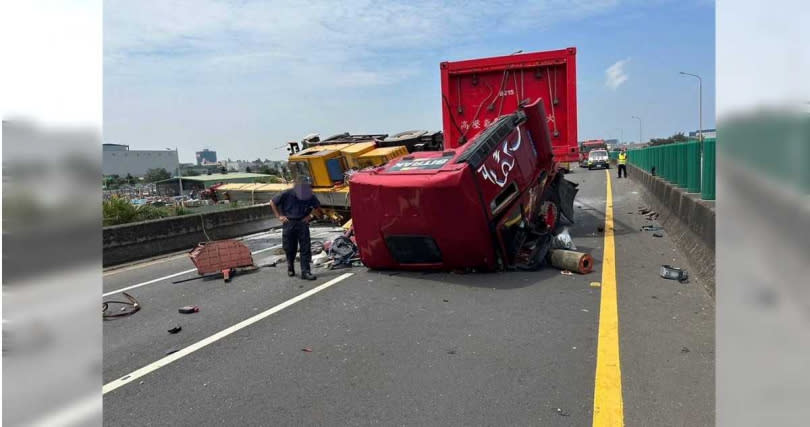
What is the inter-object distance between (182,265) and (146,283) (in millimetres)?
1437

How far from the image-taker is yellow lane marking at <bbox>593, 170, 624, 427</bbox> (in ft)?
10.1

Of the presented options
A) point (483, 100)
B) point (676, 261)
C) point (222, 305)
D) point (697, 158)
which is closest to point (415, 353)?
point (222, 305)

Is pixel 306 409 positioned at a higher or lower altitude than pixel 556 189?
lower

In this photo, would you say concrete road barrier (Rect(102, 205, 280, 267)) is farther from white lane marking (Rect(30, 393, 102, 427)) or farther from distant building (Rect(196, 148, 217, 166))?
distant building (Rect(196, 148, 217, 166))

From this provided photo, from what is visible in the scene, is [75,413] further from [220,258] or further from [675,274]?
[220,258]

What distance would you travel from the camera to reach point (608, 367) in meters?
3.74

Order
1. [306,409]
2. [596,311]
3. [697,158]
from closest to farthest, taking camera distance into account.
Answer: [306,409] → [596,311] → [697,158]

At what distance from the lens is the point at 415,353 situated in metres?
4.20

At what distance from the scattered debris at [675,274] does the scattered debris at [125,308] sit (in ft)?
20.6

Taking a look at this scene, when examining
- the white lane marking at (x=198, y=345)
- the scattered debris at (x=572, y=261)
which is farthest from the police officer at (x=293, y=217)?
the scattered debris at (x=572, y=261)

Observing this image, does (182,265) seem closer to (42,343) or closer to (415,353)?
(415,353)

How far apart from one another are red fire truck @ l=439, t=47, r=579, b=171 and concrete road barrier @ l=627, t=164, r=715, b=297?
210cm

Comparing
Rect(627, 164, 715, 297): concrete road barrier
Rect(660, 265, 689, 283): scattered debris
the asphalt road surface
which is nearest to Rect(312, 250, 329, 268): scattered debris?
the asphalt road surface

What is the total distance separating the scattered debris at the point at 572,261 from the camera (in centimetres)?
670
